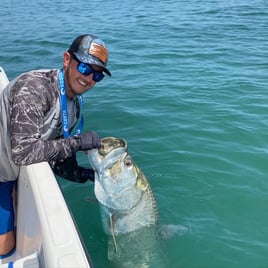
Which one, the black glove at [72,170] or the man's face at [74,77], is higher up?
the man's face at [74,77]

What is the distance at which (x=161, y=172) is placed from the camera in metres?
6.45

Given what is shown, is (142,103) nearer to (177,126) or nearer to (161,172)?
(177,126)

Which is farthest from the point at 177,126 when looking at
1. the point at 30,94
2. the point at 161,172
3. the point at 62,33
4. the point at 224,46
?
the point at 62,33

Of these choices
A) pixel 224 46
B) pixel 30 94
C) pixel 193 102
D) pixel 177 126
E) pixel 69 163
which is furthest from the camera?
pixel 224 46

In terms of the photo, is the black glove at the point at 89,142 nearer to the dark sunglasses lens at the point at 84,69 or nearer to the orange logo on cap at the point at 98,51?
the dark sunglasses lens at the point at 84,69

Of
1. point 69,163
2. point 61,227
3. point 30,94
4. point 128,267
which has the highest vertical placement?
point 30,94

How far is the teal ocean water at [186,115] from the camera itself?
5242 mm

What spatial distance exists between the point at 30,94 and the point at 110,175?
1.05 metres

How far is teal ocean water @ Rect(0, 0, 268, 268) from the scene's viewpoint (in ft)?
17.2

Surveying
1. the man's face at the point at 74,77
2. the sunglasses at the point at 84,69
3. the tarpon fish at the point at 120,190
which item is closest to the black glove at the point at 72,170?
the tarpon fish at the point at 120,190

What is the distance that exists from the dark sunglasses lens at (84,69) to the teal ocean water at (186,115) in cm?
159

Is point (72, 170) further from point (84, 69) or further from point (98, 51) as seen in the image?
point (98, 51)

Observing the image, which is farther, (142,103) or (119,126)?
(142,103)

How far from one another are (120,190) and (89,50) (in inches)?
52.8
